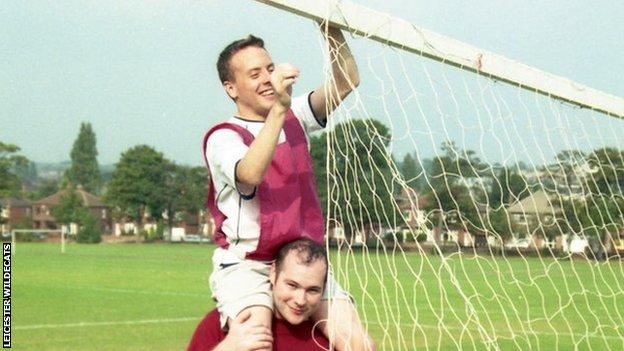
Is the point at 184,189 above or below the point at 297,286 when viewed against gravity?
above

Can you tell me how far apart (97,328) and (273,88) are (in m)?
9.54

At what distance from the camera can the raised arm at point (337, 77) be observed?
13.3 ft

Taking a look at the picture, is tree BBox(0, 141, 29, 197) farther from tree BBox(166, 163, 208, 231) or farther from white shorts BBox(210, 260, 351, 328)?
white shorts BBox(210, 260, 351, 328)

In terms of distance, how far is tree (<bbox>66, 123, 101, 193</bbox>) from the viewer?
Result: 13525cm

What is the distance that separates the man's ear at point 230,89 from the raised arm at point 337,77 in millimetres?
349

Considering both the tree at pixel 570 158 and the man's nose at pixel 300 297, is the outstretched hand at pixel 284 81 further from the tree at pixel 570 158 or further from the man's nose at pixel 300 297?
the tree at pixel 570 158

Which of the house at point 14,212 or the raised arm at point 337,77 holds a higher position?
the house at point 14,212

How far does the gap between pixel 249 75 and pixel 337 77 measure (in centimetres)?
47

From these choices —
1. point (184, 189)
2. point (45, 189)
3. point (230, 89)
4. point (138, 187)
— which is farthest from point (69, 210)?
point (230, 89)

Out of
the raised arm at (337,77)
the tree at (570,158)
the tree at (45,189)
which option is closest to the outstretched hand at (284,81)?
the raised arm at (337,77)

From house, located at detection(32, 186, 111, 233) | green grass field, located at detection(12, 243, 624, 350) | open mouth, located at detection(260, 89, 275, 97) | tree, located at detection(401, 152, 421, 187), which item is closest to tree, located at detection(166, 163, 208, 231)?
house, located at detection(32, 186, 111, 233)

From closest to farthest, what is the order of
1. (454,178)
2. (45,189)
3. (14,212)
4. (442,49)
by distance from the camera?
(442,49) < (454,178) < (14,212) < (45,189)

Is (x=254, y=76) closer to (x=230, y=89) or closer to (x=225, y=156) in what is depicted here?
(x=230, y=89)

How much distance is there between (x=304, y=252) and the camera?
3635 mm
